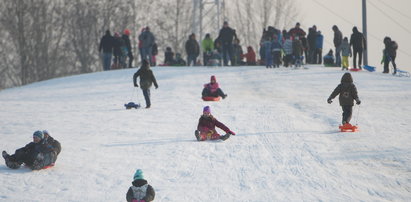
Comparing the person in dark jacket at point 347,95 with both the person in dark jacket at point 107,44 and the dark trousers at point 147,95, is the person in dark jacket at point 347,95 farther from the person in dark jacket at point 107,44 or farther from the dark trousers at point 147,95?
the person in dark jacket at point 107,44

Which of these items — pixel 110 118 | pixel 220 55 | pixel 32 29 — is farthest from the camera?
pixel 32 29

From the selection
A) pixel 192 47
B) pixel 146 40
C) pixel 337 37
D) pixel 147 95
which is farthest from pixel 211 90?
pixel 192 47

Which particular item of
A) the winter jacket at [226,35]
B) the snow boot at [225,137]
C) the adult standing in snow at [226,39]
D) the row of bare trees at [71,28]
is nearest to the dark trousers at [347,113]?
the snow boot at [225,137]

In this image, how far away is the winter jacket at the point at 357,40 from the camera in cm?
2962

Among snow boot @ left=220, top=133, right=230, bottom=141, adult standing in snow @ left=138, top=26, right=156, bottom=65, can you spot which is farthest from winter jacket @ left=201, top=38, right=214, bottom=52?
snow boot @ left=220, top=133, right=230, bottom=141

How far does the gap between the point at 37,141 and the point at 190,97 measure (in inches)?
462

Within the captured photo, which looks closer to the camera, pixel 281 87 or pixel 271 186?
pixel 271 186

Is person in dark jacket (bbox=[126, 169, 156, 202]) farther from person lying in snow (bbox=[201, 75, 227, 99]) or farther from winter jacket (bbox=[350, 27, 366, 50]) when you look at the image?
winter jacket (bbox=[350, 27, 366, 50])

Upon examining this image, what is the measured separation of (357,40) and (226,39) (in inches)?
261

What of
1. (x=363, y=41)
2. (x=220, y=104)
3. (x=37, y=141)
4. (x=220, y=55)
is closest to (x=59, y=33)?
(x=220, y=55)

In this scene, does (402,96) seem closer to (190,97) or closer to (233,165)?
(190,97)

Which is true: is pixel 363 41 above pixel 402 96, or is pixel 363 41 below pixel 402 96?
above

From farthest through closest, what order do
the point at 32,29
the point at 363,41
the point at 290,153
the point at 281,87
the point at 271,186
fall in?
the point at 32,29
the point at 363,41
the point at 281,87
the point at 290,153
the point at 271,186

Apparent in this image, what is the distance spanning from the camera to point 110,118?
2003 cm
